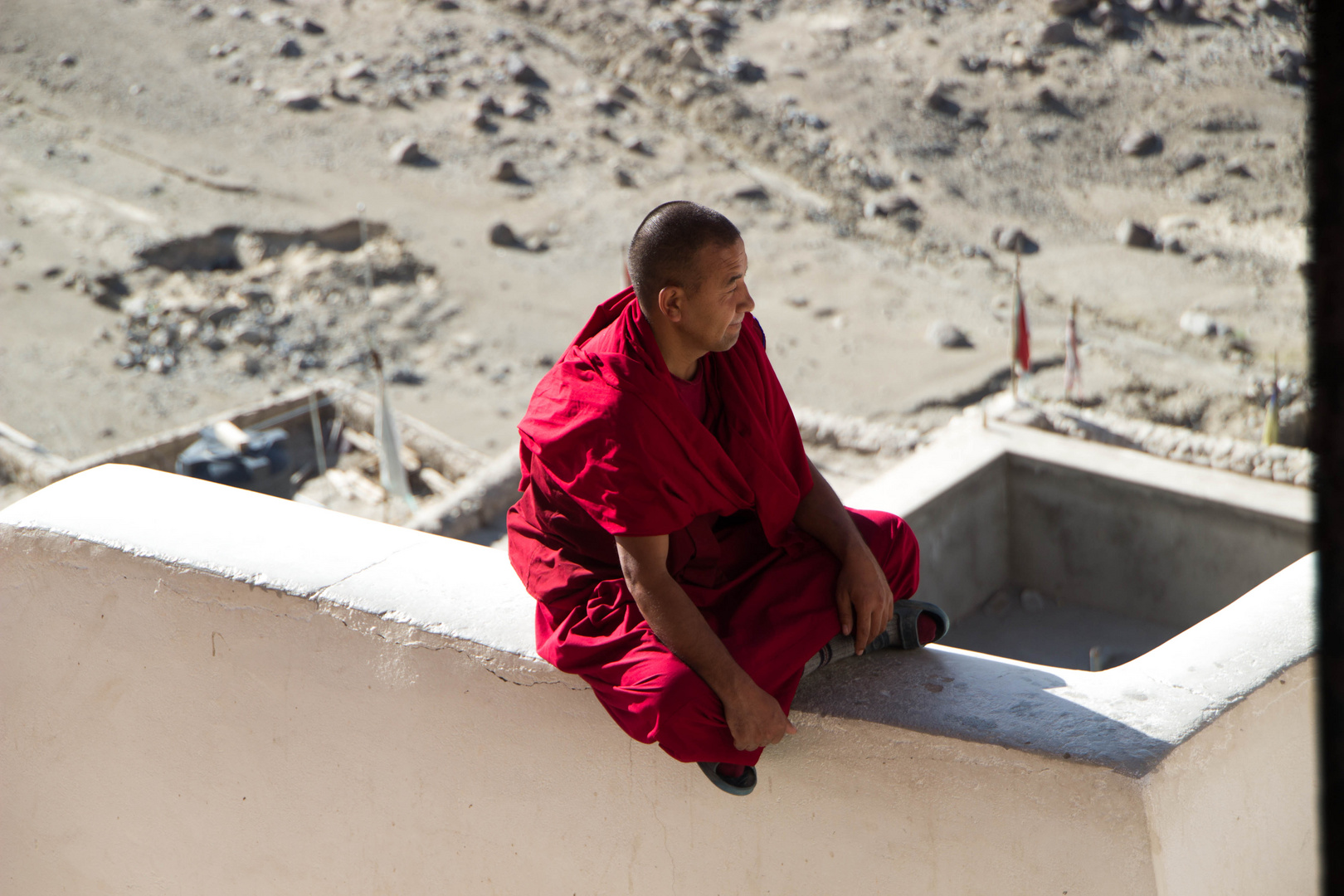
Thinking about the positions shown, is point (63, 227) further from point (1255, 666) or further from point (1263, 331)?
point (1255, 666)

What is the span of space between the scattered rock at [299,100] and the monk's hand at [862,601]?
49.8 ft

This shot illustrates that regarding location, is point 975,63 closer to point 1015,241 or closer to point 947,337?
point 1015,241

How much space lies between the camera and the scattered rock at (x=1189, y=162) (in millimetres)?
13906

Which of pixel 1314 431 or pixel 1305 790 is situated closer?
pixel 1314 431

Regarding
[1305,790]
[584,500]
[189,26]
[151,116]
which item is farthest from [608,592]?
[189,26]

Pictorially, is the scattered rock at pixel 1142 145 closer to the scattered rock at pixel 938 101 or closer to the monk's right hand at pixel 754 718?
the scattered rock at pixel 938 101

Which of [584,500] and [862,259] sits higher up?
[584,500]

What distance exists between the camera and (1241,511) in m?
4.04

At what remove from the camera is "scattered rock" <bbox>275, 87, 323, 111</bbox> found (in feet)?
50.9

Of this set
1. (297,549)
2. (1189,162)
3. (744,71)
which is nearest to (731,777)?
(297,549)

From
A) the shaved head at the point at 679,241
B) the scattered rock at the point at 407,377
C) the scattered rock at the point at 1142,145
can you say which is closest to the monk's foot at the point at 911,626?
the shaved head at the point at 679,241

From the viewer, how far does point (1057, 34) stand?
1625 cm

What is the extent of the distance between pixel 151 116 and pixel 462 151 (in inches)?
159

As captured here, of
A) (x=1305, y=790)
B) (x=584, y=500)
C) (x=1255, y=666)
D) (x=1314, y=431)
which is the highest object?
(x=1314, y=431)
